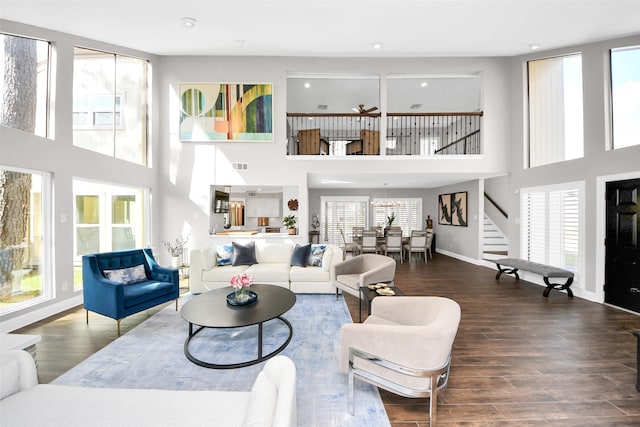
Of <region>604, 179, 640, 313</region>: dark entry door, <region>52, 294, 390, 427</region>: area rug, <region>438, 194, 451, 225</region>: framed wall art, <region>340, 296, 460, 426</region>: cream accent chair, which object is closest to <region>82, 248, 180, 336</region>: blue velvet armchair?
<region>52, 294, 390, 427</region>: area rug

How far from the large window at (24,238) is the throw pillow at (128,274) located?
3.78 ft

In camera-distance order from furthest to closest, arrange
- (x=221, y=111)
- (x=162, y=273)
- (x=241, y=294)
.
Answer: (x=221, y=111) → (x=162, y=273) → (x=241, y=294)

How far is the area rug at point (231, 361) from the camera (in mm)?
2010

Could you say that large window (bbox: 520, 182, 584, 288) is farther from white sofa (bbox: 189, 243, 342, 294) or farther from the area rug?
the area rug

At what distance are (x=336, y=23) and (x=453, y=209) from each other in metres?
6.48

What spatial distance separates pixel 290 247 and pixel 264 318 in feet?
8.06

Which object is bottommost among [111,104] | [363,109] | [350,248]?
[350,248]

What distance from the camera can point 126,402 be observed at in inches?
53.8

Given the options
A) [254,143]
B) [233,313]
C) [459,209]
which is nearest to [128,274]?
[233,313]

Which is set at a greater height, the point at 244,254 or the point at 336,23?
the point at 336,23

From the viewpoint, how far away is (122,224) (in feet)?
16.9

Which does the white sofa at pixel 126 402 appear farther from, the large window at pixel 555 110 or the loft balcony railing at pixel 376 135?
the large window at pixel 555 110

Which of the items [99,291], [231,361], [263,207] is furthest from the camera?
[263,207]

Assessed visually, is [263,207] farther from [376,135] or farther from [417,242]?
[417,242]
